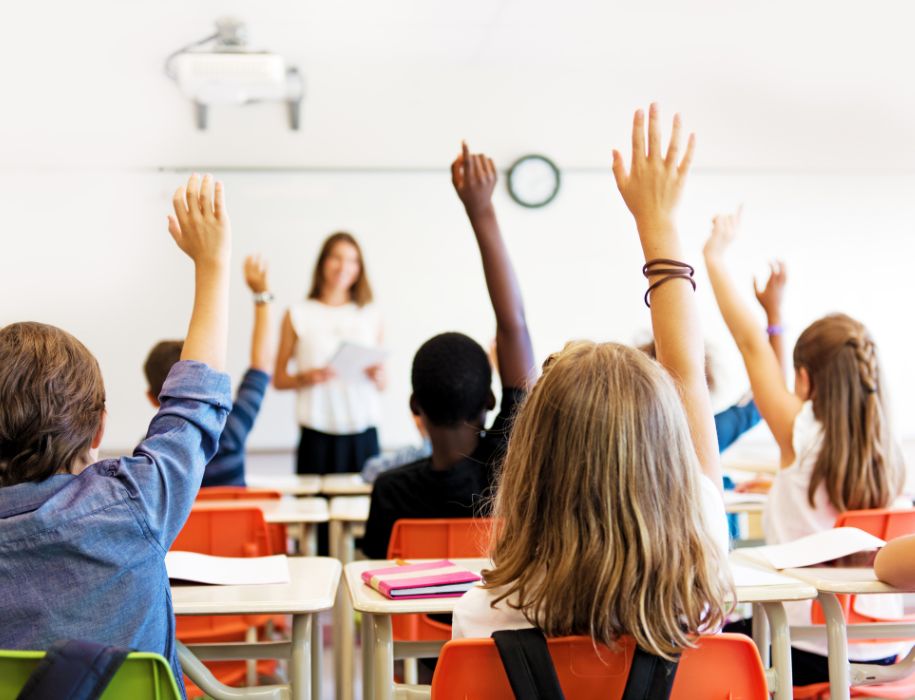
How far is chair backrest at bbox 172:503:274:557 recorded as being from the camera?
225cm

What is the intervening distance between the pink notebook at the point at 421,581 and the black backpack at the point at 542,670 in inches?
19.4

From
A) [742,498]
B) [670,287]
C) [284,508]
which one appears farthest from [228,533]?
[742,498]

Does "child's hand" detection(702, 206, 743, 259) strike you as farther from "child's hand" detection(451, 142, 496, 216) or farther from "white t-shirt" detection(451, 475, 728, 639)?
"white t-shirt" detection(451, 475, 728, 639)

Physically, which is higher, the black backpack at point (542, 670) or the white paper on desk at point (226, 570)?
the black backpack at point (542, 670)

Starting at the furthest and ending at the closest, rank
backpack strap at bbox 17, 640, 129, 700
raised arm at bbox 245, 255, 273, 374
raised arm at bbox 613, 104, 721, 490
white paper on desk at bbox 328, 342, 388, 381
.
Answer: white paper on desk at bbox 328, 342, 388, 381
raised arm at bbox 245, 255, 273, 374
raised arm at bbox 613, 104, 721, 490
backpack strap at bbox 17, 640, 129, 700

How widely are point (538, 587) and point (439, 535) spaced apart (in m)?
0.98

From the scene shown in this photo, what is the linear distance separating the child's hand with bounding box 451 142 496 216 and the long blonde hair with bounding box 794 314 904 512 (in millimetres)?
902

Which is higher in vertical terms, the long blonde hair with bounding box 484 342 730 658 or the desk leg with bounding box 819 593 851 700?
the long blonde hair with bounding box 484 342 730 658

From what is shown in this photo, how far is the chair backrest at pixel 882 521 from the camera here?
2.09m

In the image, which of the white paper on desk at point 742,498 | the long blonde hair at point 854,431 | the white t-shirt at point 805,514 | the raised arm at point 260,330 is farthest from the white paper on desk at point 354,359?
the long blonde hair at point 854,431

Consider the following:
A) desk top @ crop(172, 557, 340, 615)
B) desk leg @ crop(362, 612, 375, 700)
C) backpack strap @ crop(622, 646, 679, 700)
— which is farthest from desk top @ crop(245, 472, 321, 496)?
backpack strap @ crop(622, 646, 679, 700)

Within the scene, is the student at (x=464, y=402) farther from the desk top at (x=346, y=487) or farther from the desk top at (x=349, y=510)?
the desk top at (x=346, y=487)

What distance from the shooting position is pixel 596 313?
210 inches

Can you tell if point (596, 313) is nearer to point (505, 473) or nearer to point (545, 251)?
point (545, 251)
